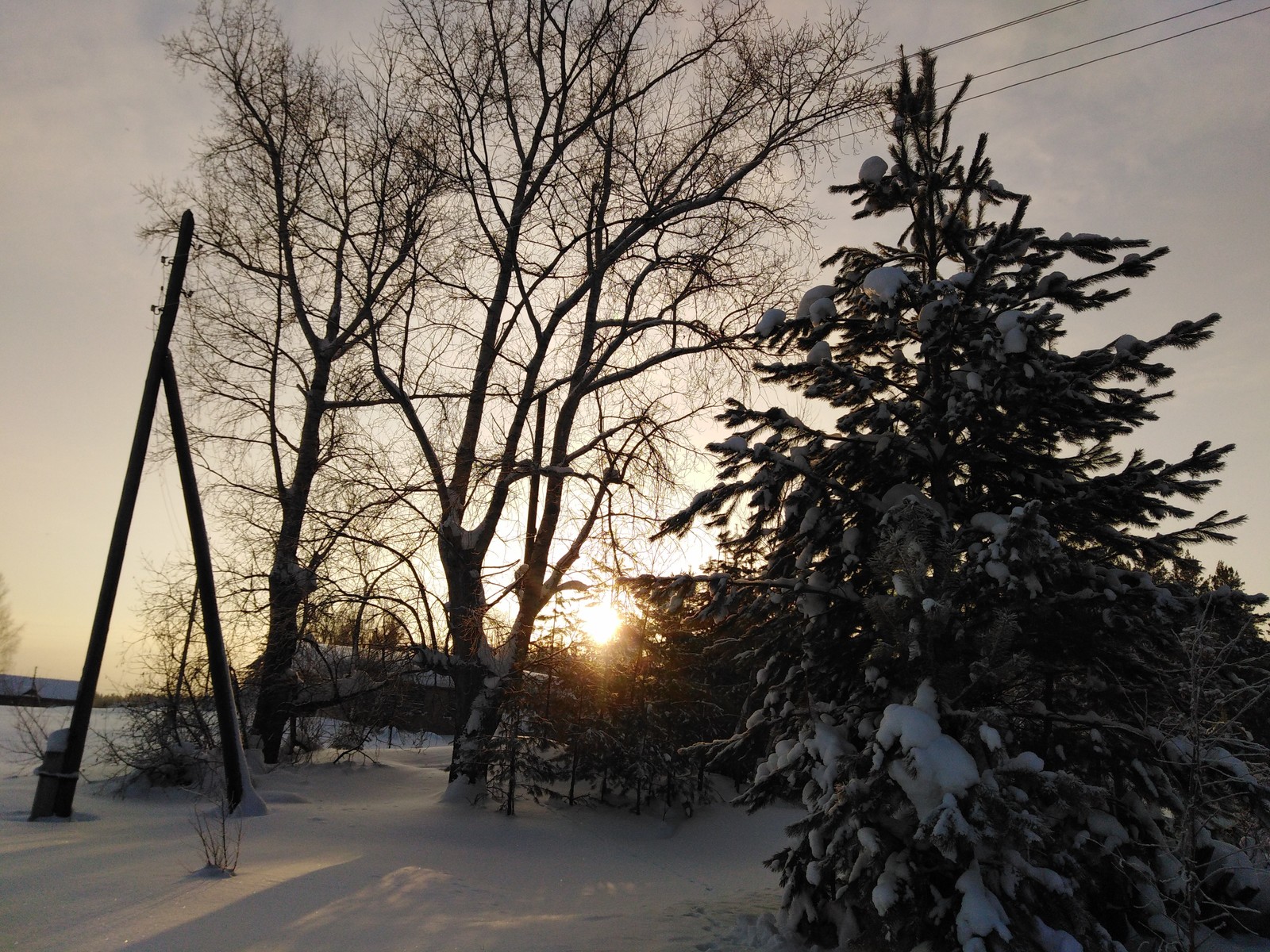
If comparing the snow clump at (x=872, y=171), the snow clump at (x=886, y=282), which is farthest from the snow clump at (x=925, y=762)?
the snow clump at (x=872, y=171)

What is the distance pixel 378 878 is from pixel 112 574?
17.5ft

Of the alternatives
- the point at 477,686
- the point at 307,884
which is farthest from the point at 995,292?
the point at 477,686

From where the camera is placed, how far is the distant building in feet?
110

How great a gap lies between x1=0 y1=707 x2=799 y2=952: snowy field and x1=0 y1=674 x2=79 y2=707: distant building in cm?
2300

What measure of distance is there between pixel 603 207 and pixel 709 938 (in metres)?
11.4

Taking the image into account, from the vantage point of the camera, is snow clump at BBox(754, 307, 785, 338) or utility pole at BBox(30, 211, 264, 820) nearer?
snow clump at BBox(754, 307, 785, 338)

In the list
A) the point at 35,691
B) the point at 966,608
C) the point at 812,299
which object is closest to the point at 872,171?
the point at 812,299

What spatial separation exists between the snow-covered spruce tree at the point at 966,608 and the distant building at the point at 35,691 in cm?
3068

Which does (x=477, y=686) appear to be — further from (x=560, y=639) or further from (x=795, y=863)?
(x=795, y=863)

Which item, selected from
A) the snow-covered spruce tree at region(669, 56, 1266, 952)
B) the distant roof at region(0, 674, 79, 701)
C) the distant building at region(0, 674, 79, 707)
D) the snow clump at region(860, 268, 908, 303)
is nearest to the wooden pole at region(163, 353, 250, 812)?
the snow-covered spruce tree at region(669, 56, 1266, 952)

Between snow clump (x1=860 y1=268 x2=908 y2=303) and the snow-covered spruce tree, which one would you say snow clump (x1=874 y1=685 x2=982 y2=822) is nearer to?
the snow-covered spruce tree

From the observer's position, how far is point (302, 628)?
44.5ft

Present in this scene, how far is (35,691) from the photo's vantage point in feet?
109

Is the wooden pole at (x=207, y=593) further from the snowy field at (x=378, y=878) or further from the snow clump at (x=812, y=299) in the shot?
the snow clump at (x=812, y=299)
